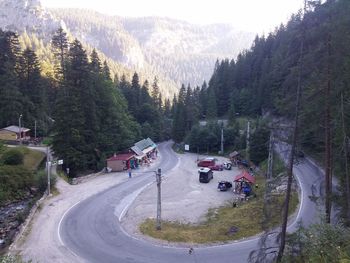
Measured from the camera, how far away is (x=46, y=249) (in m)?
24.8

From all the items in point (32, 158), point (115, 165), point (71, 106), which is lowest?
point (115, 165)

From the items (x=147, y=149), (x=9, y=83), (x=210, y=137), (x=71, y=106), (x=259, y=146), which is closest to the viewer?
(x=71, y=106)

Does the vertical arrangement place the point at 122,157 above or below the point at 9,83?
below

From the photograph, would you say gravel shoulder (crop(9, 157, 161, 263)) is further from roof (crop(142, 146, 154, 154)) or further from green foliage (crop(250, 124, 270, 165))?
green foliage (crop(250, 124, 270, 165))

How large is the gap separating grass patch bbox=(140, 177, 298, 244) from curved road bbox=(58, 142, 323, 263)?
3.61 ft

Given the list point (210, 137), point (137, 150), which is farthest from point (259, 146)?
point (210, 137)

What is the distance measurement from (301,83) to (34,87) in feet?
187

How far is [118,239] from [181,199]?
515 inches

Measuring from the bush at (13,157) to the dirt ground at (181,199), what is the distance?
50.9 ft

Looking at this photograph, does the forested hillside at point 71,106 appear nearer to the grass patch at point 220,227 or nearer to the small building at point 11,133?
the small building at point 11,133

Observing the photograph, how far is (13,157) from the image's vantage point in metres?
43.0

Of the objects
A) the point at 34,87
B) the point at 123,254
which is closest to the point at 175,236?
the point at 123,254

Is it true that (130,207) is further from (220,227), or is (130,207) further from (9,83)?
(9,83)

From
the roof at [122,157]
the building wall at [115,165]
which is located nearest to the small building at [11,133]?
the building wall at [115,165]
